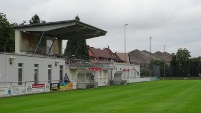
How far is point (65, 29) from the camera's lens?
47125 mm

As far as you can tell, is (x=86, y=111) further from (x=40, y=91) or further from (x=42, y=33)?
(x=42, y=33)

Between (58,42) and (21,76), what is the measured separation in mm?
17574

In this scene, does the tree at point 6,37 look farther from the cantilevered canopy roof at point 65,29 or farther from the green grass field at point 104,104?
the green grass field at point 104,104

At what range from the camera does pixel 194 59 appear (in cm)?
12356

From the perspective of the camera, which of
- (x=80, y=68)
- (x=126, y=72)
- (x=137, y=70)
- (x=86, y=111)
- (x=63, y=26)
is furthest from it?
(x=137, y=70)

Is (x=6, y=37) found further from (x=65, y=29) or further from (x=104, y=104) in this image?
(x=104, y=104)

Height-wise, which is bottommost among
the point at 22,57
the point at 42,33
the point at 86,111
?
the point at 86,111

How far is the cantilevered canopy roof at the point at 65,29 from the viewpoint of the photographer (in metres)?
44.2

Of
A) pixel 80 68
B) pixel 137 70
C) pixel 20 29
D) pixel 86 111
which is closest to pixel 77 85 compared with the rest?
pixel 80 68

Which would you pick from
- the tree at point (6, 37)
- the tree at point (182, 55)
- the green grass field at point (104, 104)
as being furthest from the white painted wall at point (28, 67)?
the tree at point (182, 55)

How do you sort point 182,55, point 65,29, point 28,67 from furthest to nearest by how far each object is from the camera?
point 182,55, point 65,29, point 28,67

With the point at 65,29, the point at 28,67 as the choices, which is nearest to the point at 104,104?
the point at 28,67

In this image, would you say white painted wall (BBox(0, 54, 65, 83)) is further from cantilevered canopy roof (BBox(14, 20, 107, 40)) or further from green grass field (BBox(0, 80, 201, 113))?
green grass field (BBox(0, 80, 201, 113))

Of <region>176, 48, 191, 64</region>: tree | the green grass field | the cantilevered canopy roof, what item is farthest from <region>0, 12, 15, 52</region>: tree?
<region>176, 48, 191, 64</region>: tree
